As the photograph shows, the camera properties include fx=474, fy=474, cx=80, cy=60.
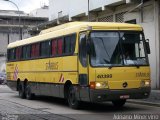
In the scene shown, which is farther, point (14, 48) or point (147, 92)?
point (14, 48)

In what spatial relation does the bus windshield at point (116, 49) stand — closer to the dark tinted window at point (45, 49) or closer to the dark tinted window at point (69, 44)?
the dark tinted window at point (69, 44)

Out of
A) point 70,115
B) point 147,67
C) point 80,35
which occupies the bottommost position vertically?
point 70,115

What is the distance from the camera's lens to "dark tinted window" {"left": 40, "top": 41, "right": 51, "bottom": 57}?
21295mm

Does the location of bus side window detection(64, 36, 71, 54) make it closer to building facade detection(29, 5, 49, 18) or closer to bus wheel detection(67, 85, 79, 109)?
bus wheel detection(67, 85, 79, 109)

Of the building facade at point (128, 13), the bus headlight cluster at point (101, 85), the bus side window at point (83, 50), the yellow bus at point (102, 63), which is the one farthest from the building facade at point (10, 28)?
the bus headlight cluster at point (101, 85)

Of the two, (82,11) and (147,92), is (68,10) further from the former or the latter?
(147,92)

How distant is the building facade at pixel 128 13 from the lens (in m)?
28.0

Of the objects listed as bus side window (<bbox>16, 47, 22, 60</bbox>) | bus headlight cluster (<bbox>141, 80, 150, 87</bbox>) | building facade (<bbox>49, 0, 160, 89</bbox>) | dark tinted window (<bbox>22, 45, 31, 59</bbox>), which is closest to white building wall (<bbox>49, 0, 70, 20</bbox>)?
building facade (<bbox>49, 0, 160, 89</bbox>)

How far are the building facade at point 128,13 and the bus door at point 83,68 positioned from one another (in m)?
11.3

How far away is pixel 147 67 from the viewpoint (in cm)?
1717

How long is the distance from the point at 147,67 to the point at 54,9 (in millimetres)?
29729

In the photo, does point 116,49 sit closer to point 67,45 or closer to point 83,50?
point 83,50

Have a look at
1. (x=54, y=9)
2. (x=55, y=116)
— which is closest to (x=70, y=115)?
(x=55, y=116)

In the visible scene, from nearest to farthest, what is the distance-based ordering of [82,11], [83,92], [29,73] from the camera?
[83,92] < [29,73] < [82,11]
